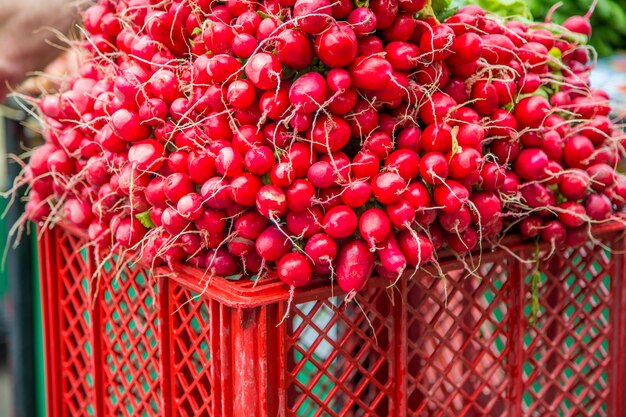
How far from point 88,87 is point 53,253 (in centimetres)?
49

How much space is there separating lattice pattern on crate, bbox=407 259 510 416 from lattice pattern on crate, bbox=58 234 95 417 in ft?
2.63

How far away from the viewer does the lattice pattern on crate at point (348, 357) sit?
119 centimetres

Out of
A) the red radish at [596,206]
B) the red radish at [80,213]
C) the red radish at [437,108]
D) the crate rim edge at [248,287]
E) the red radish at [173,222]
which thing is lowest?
the crate rim edge at [248,287]

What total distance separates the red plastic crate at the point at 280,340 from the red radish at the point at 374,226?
127mm

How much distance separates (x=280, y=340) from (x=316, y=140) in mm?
354

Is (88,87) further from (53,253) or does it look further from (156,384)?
(156,384)

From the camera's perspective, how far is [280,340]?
115 centimetres

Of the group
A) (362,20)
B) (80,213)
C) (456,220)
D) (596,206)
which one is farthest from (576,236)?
(80,213)

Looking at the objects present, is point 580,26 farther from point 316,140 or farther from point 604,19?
point 604,19

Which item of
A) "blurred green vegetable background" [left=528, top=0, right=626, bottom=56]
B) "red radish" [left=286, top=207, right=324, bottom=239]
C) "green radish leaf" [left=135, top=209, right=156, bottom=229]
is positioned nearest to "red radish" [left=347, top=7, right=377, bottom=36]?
"red radish" [left=286, top=207, right=324, bottom=239]

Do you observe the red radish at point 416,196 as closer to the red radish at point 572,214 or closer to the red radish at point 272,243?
the red radish at point 272,243

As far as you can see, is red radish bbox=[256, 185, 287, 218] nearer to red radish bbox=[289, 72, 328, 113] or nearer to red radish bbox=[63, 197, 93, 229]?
red radish bbox=[289, 72, 328, 113]

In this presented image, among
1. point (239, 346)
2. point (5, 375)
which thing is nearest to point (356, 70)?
point (239, 346)

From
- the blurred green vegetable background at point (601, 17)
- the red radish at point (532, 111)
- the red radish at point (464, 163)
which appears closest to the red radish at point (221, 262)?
the red radish at point (464, 163)
